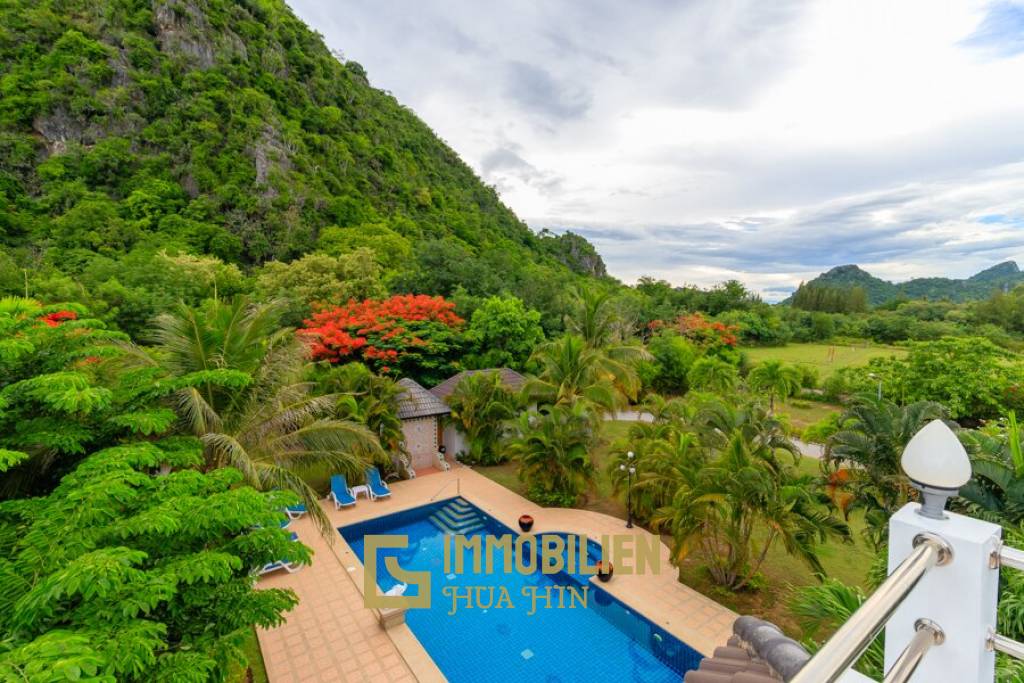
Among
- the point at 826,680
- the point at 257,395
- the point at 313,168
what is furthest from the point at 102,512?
the point at 313,168

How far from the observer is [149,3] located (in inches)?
1341

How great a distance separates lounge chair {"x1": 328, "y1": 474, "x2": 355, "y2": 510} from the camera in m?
11.9

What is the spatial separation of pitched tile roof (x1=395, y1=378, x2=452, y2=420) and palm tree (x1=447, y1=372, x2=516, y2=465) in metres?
0.46

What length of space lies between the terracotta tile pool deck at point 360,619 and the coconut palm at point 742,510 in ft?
3.04

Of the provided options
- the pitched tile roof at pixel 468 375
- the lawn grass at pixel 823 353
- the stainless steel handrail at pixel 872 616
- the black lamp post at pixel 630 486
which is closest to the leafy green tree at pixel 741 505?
the black lamp post at pixel 630 486

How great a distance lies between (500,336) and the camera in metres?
18.6

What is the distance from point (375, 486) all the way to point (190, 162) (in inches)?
1178

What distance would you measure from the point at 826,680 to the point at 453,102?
4543 centimetres

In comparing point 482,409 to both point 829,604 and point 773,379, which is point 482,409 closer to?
point 829,604

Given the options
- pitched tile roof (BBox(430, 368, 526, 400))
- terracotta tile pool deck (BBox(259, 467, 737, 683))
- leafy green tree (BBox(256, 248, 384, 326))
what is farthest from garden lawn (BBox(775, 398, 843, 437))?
leafy green tree (BBox(256, 248, 384, 326))

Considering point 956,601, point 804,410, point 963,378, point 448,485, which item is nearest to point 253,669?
point 448,485

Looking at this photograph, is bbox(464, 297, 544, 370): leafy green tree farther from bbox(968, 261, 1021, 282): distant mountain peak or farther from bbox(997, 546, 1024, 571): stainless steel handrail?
bbox(968, 261, 1021, 282): distant mountain peak

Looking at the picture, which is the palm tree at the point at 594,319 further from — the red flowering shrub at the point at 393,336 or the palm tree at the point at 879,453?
the palm tree at the point at 879,453

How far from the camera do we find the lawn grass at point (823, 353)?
3234cm
